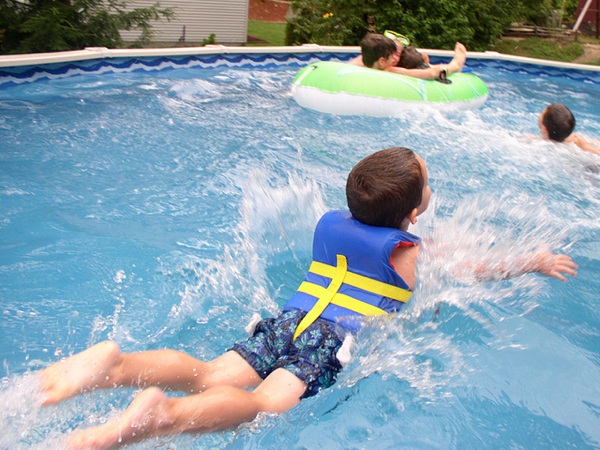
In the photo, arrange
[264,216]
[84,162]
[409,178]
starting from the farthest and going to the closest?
1. [84,162]
2. [264,216]
3. [409,178]

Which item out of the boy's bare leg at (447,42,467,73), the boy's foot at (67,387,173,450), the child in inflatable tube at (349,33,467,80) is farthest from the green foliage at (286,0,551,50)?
the boy's foot at (67,387,173,450)

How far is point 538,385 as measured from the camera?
2.51 m

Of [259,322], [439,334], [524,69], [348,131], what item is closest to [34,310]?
[259,322]

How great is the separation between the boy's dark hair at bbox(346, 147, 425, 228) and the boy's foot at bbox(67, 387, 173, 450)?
1.11m

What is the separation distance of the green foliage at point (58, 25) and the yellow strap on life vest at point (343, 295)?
7.27m

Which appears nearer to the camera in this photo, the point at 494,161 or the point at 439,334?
the point at 439,334

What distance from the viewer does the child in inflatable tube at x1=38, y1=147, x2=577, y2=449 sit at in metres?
1.99

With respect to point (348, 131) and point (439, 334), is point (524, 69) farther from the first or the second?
point (439, 334)

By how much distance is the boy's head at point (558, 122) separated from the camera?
5058 millimetres

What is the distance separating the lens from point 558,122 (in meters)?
5.07

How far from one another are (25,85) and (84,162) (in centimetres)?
269

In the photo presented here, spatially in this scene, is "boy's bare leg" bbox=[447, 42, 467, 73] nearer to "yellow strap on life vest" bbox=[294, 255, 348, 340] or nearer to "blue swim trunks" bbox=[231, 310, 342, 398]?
"yellow strap on life vest" bbox=[294, 255, 348, 340]

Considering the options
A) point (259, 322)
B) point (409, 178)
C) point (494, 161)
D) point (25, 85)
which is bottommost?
point (25, 85)

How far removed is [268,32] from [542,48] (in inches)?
349
